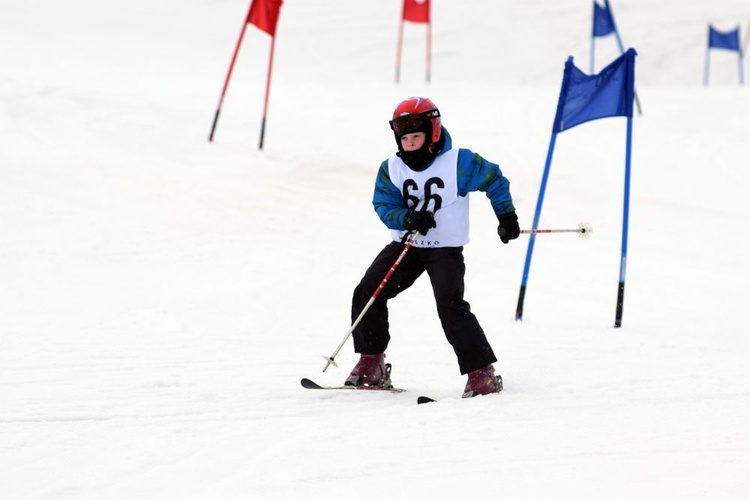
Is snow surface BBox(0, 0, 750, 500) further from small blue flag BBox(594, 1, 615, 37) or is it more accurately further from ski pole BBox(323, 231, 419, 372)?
small blue flag BBox(594, 1, 615, 37)

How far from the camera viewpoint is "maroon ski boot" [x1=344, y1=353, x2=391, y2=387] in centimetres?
502

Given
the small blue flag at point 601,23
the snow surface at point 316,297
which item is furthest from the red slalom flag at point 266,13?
the small blue flag at point 601,23

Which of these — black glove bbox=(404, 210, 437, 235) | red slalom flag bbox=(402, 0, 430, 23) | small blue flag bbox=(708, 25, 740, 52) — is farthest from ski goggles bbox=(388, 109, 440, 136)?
small blue flag bbox=(708, 25, 740, 52)

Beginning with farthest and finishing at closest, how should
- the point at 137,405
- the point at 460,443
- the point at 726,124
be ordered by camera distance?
the point at 726,124
the point at 137,405
the point at 460,443

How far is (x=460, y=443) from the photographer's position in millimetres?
3938

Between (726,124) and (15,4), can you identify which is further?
(15,4)

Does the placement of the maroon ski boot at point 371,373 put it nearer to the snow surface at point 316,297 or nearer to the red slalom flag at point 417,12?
the snow surface at point 316,297

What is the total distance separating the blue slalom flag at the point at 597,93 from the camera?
6496 mm

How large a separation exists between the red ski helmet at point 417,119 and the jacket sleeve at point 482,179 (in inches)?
7.0

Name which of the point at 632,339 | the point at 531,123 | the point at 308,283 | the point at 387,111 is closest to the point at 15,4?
the point at 387,111

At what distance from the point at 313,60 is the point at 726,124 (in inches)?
380

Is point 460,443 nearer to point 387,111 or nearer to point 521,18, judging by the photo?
point 387,111

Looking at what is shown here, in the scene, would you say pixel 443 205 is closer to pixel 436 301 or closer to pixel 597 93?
pixel 436 301

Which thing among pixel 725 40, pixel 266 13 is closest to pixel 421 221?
pixel 266 13
